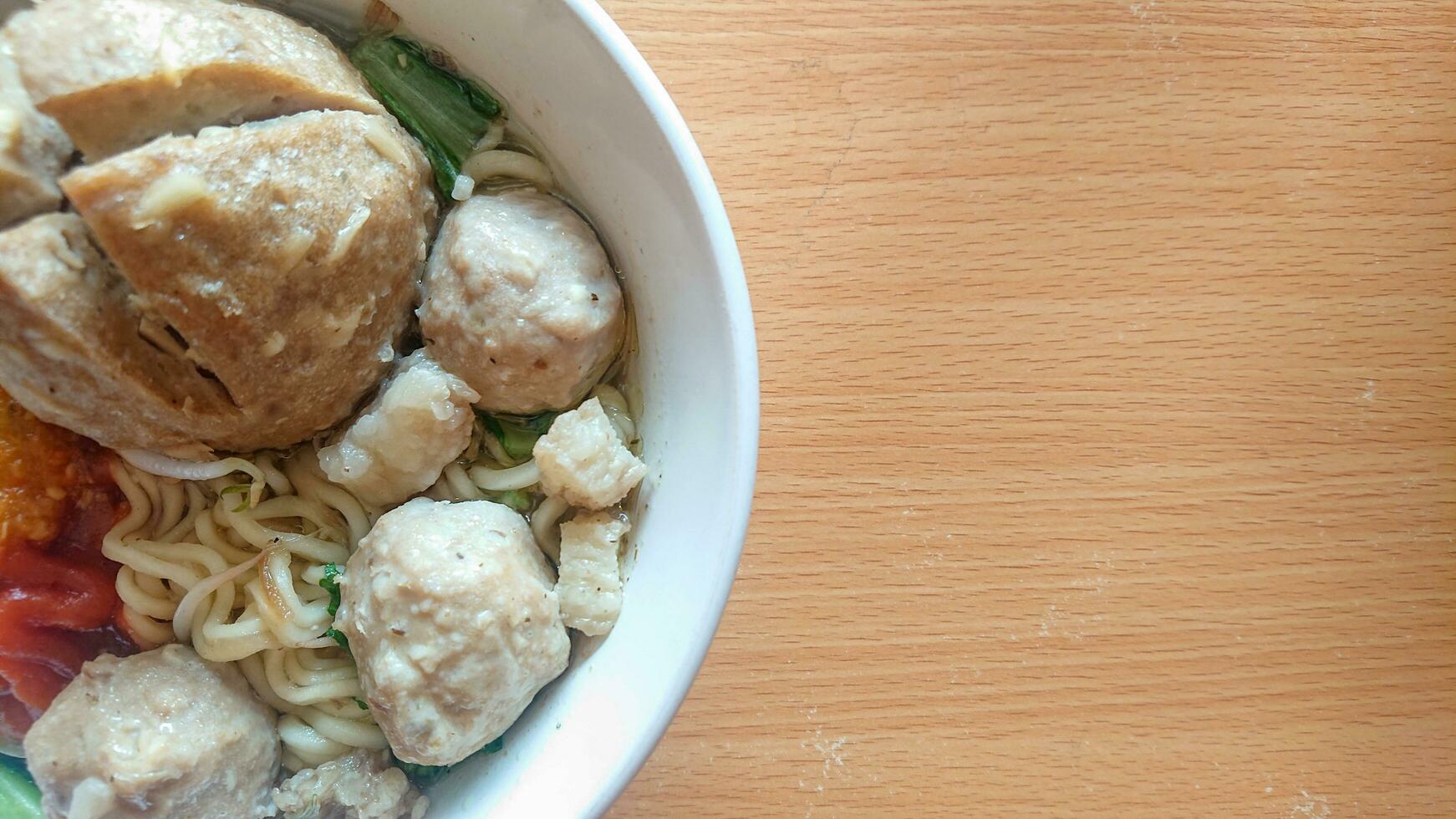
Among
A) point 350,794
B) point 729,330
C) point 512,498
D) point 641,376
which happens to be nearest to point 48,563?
point 350,794

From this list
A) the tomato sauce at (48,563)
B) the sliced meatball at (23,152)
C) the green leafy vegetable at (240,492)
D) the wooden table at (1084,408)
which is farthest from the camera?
the wooden table at (1084,408)

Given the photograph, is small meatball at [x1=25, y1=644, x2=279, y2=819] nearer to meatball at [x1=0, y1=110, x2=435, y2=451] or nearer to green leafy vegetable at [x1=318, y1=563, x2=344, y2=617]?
green leafy vegetable at [x1=318, y1=563, x2=344, y2=617]

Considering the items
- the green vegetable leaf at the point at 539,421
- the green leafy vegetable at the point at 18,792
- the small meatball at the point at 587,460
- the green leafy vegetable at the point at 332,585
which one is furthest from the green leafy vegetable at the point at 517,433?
the green leafy vegetable at the point at 18,792

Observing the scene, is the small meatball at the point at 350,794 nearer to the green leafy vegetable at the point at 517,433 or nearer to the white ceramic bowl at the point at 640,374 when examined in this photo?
the white ceramic bowl at the point at 640,374

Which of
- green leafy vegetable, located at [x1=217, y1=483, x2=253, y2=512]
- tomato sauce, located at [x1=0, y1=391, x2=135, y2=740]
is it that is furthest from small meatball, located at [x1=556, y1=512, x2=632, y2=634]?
tomato sauce, located at [x1=0, y1=391, x2=135, y2=740]

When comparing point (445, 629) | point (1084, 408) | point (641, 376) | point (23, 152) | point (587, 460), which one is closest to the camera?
point (23, 152)

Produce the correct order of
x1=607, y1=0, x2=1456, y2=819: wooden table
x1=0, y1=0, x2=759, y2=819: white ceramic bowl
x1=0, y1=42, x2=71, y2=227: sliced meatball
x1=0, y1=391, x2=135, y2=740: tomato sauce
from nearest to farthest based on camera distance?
x1=0, y1=42, x2=71, y2=227: sliced meatball, x1=0, y1=0, x2=759, y2=819: white ceramic bowl, x1=0, y1=391, x2=135, y2=740: tomato sauce, x1=607, y1=0, x2=1456, y2=819: wooden table

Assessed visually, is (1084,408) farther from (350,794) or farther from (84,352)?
(84,352)

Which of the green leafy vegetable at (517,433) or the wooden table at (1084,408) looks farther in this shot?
the wooden table at (1084,408)
